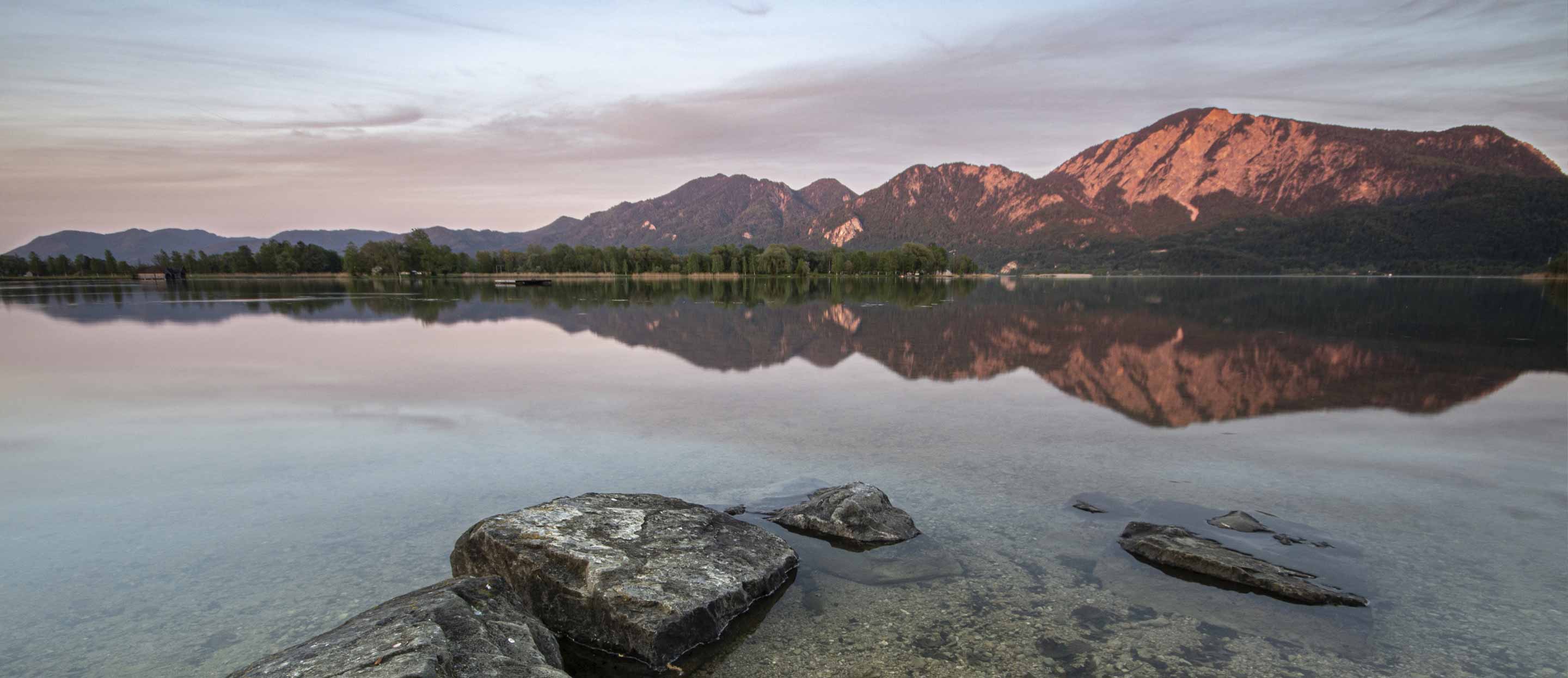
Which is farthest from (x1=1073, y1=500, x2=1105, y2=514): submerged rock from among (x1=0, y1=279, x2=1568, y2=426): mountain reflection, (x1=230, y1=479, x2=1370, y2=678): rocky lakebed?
(x1=0, y1=279, x2=1568, y2=426): mountain reflection

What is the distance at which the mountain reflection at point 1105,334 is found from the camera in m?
20.3

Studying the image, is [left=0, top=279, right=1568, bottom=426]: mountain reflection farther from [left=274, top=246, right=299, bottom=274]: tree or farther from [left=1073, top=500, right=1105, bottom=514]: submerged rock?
[left=274, top=246, right=299, bottom=274]: tree

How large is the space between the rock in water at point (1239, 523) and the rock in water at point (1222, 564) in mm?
988

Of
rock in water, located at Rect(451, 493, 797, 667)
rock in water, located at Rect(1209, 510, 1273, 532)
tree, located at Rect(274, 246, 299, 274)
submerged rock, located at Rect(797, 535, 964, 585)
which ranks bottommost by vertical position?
→ submerged rock, located at Rect(797, 535, 964, 585)

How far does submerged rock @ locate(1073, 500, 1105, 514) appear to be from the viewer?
1045 centimetres

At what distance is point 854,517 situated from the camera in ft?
31.4

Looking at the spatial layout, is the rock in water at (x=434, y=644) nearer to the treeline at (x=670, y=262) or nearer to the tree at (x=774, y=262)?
the treeline at (x=670, y=262)

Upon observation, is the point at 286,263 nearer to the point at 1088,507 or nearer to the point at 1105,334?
the point at 1105,334

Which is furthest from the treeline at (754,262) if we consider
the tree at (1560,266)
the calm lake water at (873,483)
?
the calm lake water at (873,483)

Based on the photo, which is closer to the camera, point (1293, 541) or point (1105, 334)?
point (1293, 541)

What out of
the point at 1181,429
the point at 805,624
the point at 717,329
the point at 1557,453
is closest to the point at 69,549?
the point at 805,624

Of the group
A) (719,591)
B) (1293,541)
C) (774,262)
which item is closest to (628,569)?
(719,591)

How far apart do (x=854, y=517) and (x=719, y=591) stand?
2870 mm

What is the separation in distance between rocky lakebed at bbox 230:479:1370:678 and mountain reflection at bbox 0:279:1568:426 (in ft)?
27.6
